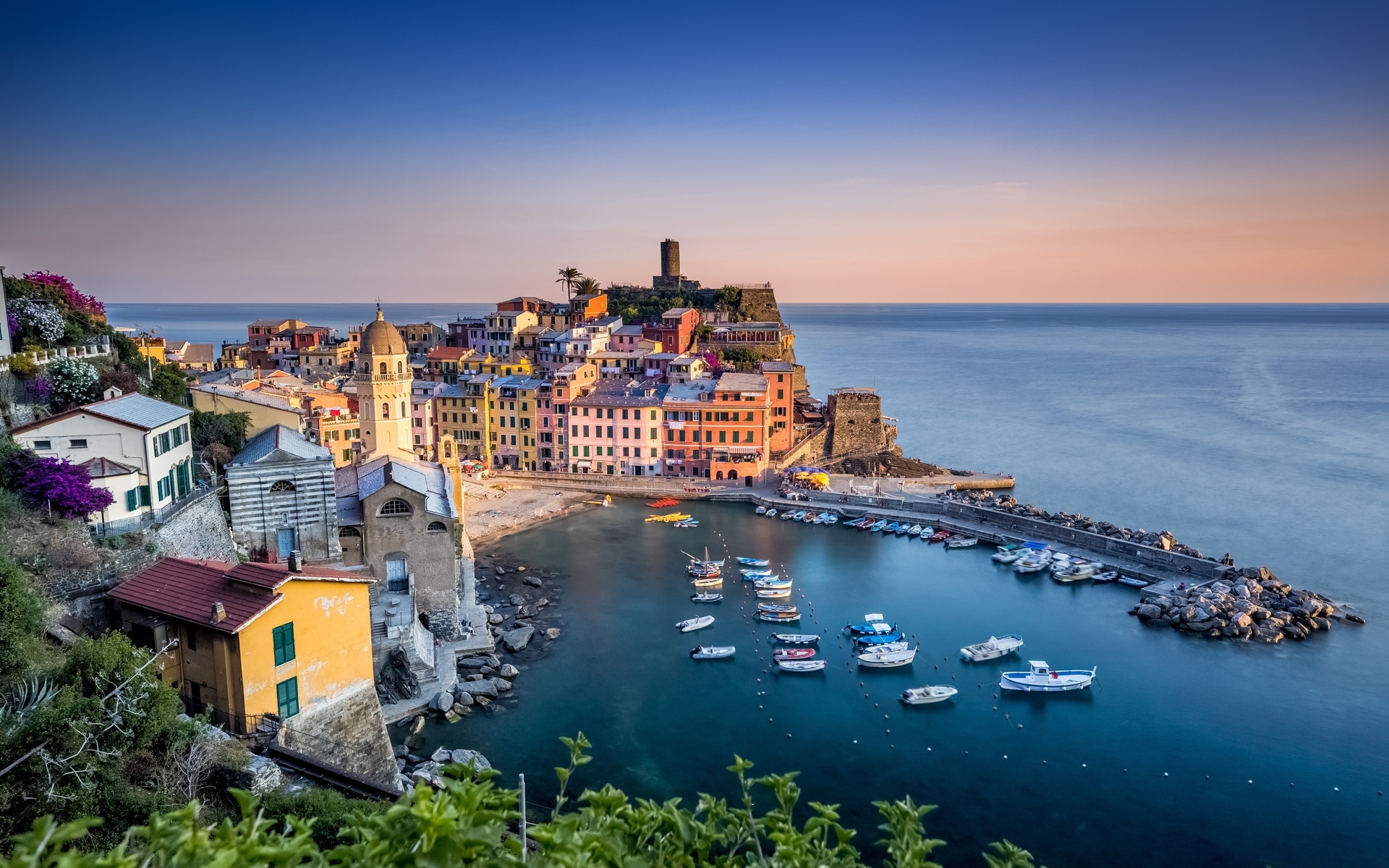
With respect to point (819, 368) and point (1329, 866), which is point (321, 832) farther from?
point (819, 368)

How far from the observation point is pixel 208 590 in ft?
50.7

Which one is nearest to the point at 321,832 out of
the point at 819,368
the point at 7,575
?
the point at 7,575

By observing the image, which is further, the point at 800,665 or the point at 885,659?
the point at 885,659

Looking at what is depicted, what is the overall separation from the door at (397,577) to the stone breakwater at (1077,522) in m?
30.2

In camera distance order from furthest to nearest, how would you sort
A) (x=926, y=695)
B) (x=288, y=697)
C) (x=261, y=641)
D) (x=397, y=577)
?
1. (x=397, y=577)
2. (x=926, y=695)
3. (x=288, y=697)
4. (x=261, y=641)

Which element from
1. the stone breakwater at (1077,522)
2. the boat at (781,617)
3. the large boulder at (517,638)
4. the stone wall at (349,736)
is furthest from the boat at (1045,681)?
the stone wall at (349,736)

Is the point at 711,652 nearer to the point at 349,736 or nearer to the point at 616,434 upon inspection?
the point at 349,736

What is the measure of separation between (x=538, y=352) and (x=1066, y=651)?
144ft

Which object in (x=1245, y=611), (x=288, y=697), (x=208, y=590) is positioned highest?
(x=208, y=590)

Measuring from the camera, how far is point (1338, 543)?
40094mm

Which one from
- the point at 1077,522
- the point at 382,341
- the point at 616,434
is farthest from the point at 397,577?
the point at 1077,522

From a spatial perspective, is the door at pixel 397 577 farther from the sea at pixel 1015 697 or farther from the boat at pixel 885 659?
the boat at pixel 885 659

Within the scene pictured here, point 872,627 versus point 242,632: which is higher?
point 242,632

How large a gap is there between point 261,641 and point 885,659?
62.8ft
